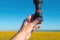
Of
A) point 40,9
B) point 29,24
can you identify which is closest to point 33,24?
point 29,24

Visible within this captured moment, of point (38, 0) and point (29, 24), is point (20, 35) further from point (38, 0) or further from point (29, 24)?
point (38, 0)

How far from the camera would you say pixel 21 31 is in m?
3.52

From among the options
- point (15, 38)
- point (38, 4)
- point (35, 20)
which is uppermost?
point (38, 4)

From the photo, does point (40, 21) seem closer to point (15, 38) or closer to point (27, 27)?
point (27, 27)

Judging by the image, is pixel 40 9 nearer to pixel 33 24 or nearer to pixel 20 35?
pixel 33 24

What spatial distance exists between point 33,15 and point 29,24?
0.49ft

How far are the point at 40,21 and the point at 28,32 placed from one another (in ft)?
0.80

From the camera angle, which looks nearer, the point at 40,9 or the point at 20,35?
the point at 20,35

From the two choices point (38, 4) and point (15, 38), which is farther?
point (38, 4)

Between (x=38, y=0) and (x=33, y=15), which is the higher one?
(x=38, y=0)

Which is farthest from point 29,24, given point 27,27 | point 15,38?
point 15,38

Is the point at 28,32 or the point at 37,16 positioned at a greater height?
the point at 37,16

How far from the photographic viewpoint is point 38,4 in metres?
3.68

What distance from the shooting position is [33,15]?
3590 mm
